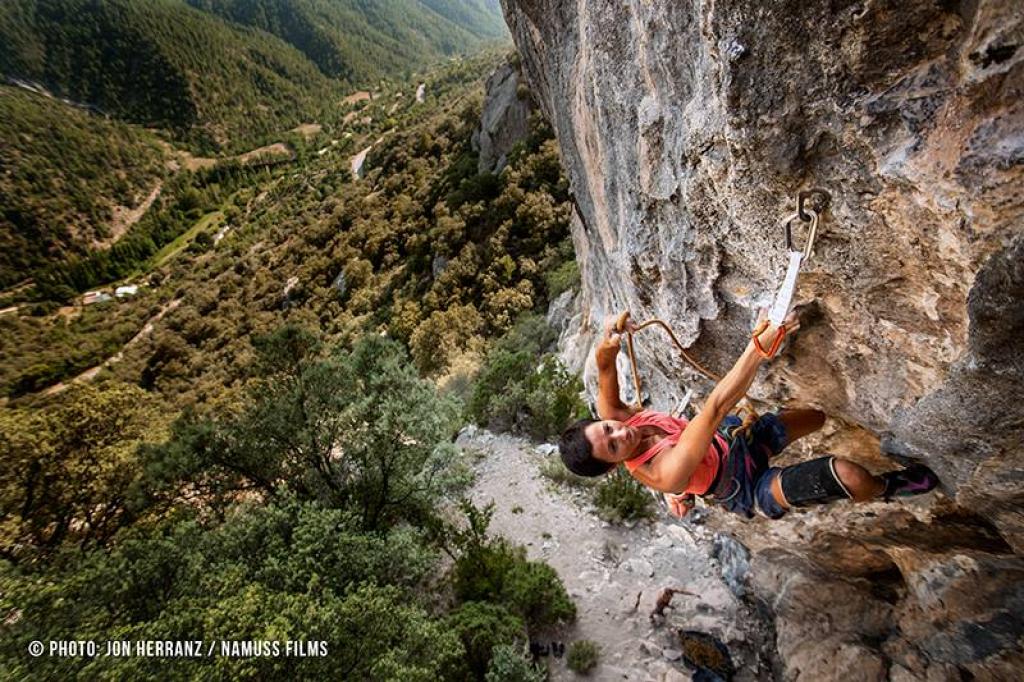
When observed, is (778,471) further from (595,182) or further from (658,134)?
(595,182)

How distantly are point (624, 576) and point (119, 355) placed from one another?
64.3 meters

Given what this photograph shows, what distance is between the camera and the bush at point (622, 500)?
10.1m

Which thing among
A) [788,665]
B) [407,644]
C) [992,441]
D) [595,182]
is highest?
[595,182]

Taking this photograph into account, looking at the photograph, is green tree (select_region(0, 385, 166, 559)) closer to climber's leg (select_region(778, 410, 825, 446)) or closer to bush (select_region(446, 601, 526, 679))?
bush (select_region(446, 601, 526, 679))

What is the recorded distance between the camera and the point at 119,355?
55.1 m

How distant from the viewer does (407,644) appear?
609 cm

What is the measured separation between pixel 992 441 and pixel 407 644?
5997 millimetres

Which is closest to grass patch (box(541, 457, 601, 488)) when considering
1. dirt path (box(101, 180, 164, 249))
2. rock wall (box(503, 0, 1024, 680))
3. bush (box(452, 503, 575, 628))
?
bush (box(452, 503, 575, 628))

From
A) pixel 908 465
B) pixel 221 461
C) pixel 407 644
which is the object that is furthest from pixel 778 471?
pixel 221 461

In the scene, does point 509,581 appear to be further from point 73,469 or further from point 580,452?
point 73,469

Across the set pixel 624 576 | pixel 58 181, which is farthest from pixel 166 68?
pixel 624 576

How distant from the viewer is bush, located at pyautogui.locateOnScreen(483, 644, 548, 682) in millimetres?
6746

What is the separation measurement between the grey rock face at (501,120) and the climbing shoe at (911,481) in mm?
30257

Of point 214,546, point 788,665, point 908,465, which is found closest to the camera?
point 908,465
